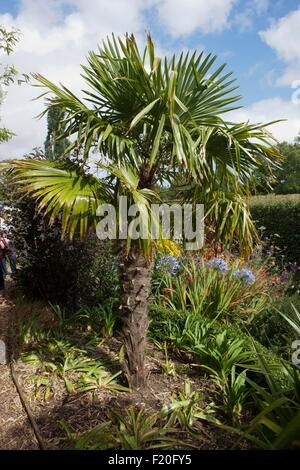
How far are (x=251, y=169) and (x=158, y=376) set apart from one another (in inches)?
83.7

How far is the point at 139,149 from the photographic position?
291 cm

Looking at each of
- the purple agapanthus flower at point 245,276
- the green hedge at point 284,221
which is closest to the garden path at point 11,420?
the purple agapanthus flower at point 245,276

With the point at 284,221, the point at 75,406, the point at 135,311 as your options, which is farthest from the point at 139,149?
the point at 284,221

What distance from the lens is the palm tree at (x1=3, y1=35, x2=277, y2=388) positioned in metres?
2.48

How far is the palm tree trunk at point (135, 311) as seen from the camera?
2.85 metres

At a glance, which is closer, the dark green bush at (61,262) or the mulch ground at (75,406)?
the mulch ground at (75,406)

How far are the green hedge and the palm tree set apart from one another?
4.98m

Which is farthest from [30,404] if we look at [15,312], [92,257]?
[92,257]

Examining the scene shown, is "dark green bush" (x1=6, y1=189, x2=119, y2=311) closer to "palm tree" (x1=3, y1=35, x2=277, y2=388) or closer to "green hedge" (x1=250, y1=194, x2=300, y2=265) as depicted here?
"palm tree" (x1=3, y1=35, x2=277, y2=388)

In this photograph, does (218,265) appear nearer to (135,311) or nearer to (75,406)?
(135,311)

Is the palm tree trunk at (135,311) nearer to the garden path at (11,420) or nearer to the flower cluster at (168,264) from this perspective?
the garden path at (11,420)

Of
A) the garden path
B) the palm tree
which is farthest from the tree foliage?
the garden path

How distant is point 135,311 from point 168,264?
7.01 feet
